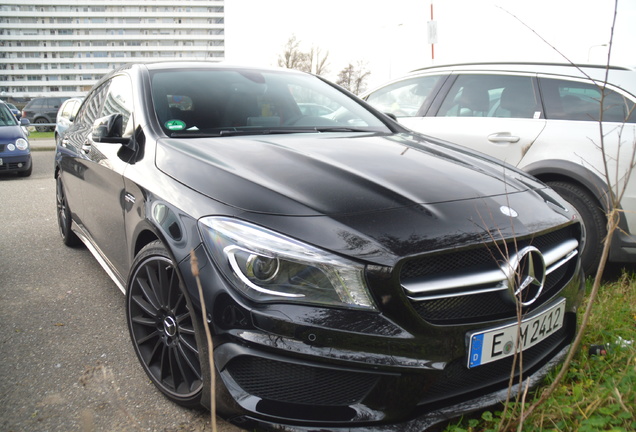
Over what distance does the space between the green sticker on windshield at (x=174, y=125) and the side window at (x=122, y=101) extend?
0.22 meters

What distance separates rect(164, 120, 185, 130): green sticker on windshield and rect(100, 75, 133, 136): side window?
22cm

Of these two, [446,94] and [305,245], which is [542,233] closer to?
[305,245]

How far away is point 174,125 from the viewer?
279 cm

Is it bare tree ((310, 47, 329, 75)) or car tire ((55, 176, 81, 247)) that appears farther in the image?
bare tree ((310, 47, 329, 75))

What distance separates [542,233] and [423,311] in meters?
0.67

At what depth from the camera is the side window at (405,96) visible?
15.8 feet

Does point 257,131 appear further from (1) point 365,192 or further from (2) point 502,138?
(2) point 502,138

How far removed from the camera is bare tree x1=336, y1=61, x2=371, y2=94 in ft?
127

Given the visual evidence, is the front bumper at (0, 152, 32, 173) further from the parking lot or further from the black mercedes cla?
the black mercedes cla

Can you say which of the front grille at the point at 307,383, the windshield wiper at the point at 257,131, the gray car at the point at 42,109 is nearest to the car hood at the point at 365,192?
the windshield wiper at the point at 257,131

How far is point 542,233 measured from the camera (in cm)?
209

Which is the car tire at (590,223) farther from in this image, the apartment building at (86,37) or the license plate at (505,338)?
the apartment building at (86,37)

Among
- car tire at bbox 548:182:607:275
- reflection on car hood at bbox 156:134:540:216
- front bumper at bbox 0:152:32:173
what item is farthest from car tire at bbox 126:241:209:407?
front bumper at bbox 0:152:32:173

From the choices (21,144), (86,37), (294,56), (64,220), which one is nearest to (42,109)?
(294,56)
